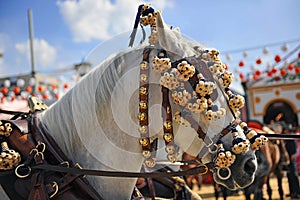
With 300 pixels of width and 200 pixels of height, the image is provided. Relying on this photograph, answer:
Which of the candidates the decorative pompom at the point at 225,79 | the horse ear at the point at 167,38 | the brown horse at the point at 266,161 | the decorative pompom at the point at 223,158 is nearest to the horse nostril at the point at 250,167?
the decorative pompom at the point at 223,158

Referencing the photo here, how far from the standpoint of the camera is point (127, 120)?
1.57 metres

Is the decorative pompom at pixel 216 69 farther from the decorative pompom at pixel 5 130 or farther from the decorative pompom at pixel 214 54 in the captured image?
the decorative pompom at pixel 5 130

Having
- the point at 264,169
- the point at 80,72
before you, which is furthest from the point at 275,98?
the point at 80,72

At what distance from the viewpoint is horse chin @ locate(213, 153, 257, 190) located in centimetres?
151

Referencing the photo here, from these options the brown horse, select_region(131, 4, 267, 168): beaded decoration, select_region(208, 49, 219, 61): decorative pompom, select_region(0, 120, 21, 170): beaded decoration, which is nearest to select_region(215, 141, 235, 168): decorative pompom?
select_region(131, 4, 267, 168): beaded decoration

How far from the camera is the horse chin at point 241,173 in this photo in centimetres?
151

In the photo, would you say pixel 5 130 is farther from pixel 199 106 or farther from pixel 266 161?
pixel 266 161

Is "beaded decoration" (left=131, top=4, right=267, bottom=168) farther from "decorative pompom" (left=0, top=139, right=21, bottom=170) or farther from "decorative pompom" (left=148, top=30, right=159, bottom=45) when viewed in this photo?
"decorative pompom" (left=0, top=139, right=21, bottom=170)

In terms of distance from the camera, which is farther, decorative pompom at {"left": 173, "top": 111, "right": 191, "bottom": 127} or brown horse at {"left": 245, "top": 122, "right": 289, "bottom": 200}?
brown horse at {"left": 245, "top": 122, "right": 289, "bottom": 200}

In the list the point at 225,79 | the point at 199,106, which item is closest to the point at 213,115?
the point at 199,106

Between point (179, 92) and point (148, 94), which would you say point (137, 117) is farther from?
point (179, 92)

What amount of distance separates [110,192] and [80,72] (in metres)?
0.84

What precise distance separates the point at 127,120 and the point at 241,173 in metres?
0.56

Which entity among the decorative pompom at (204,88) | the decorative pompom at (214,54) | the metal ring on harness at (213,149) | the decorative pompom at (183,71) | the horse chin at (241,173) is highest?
the decorative pompom at (214,54)
